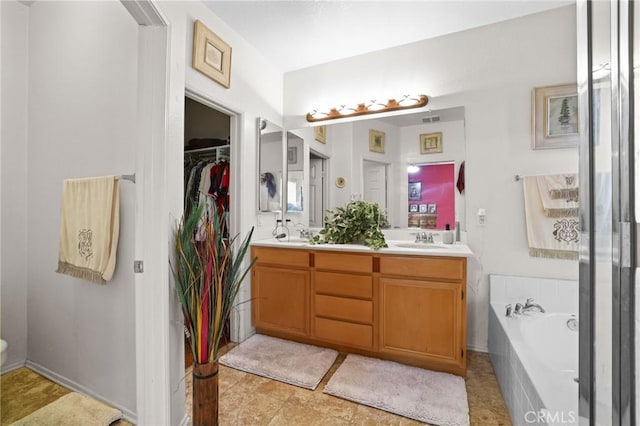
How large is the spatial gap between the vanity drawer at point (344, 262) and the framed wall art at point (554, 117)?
1557mm

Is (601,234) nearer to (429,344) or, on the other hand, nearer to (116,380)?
(429,344)

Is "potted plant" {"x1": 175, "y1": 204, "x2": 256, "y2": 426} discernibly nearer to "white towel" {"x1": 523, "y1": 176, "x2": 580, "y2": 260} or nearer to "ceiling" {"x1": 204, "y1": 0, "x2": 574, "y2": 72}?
"ceiling" {"x1": 204, "y1": 0, "x2": 574, "y2": 72}

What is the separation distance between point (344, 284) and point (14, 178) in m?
2.48

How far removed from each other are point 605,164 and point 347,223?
212 centimetres

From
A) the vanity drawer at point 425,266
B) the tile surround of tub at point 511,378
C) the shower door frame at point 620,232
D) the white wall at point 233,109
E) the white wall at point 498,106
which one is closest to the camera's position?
the shower door frame at point 620,232

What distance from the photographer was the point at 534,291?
7.08ft

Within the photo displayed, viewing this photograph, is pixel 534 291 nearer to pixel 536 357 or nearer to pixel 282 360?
pixel 536 357

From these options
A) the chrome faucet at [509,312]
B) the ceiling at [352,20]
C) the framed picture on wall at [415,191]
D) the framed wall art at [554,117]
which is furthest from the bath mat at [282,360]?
the ceiling at [352,20]

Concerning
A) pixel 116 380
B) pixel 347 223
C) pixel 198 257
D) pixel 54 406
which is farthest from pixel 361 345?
pixel 54 406

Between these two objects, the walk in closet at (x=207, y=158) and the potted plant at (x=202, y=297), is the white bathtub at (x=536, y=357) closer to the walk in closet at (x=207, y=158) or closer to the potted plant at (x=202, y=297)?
the potted plant at (x=202, y=297)

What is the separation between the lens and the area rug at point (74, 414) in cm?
149

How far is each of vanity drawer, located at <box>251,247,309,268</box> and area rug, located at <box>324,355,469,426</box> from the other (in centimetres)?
85

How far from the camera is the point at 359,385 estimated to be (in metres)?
1.86

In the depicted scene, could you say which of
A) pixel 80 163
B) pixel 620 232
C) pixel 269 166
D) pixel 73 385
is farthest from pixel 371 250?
pixel 73 385
